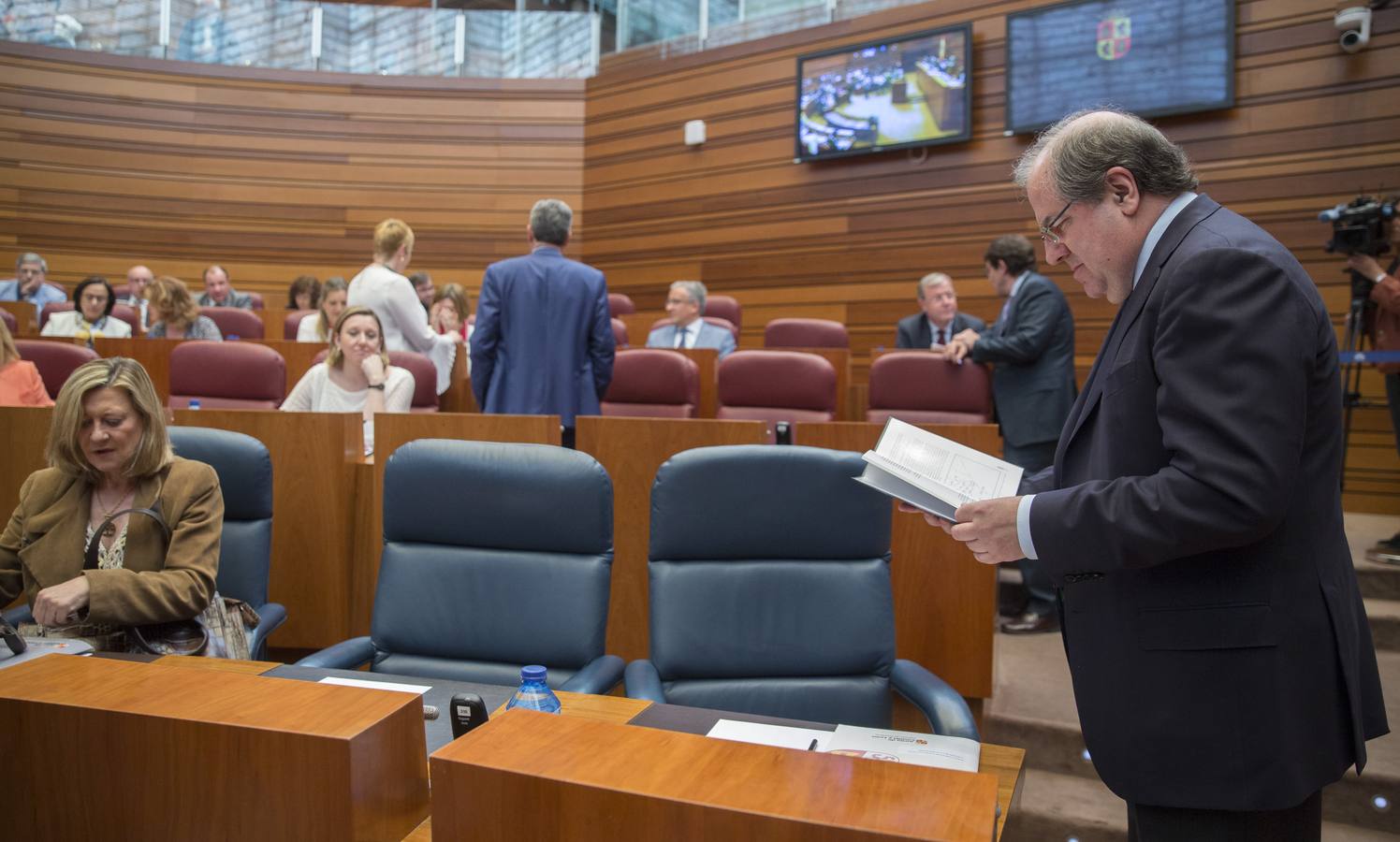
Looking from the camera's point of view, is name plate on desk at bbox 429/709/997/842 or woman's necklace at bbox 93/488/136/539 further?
woman's necklace at bbox 93/488/136/539

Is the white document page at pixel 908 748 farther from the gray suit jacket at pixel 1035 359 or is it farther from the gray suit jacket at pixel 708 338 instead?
the gray suit jacket at pixel 708 338

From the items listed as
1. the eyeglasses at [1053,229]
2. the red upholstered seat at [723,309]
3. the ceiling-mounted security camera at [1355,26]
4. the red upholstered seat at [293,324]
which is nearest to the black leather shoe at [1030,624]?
the eyeglasses at [1053,229]

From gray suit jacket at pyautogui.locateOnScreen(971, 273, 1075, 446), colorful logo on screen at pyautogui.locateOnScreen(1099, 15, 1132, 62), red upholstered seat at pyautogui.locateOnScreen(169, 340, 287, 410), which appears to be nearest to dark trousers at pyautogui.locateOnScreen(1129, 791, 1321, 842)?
gray suit jacket at pyautogui.locateOnScreen(971, 273, 1075, 446)

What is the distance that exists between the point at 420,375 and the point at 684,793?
121 inches

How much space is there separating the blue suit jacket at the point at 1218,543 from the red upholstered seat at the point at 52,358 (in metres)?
3.52

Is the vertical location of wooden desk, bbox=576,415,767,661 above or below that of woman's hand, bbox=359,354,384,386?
below

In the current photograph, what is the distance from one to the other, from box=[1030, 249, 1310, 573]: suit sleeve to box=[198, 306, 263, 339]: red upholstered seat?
4.99 meters

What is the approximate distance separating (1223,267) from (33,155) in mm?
8176

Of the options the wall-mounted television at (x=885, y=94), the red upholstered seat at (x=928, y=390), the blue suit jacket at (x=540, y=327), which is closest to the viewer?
the blue suit jacket at (x=540, y=327)

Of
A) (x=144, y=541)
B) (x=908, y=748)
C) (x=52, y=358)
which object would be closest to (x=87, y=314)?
(x=52, y=358)

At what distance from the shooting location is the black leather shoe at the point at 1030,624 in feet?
9.59

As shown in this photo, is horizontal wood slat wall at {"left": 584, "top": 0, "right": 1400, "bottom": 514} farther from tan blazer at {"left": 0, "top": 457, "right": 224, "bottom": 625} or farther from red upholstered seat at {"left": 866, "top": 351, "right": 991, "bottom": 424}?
tan blazer at {"left": 0, "top": 457, "right": 224, "bottom": 625}

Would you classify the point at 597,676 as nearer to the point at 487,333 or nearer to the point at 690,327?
the point at 487,333

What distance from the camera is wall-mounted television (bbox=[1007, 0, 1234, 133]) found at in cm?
460
